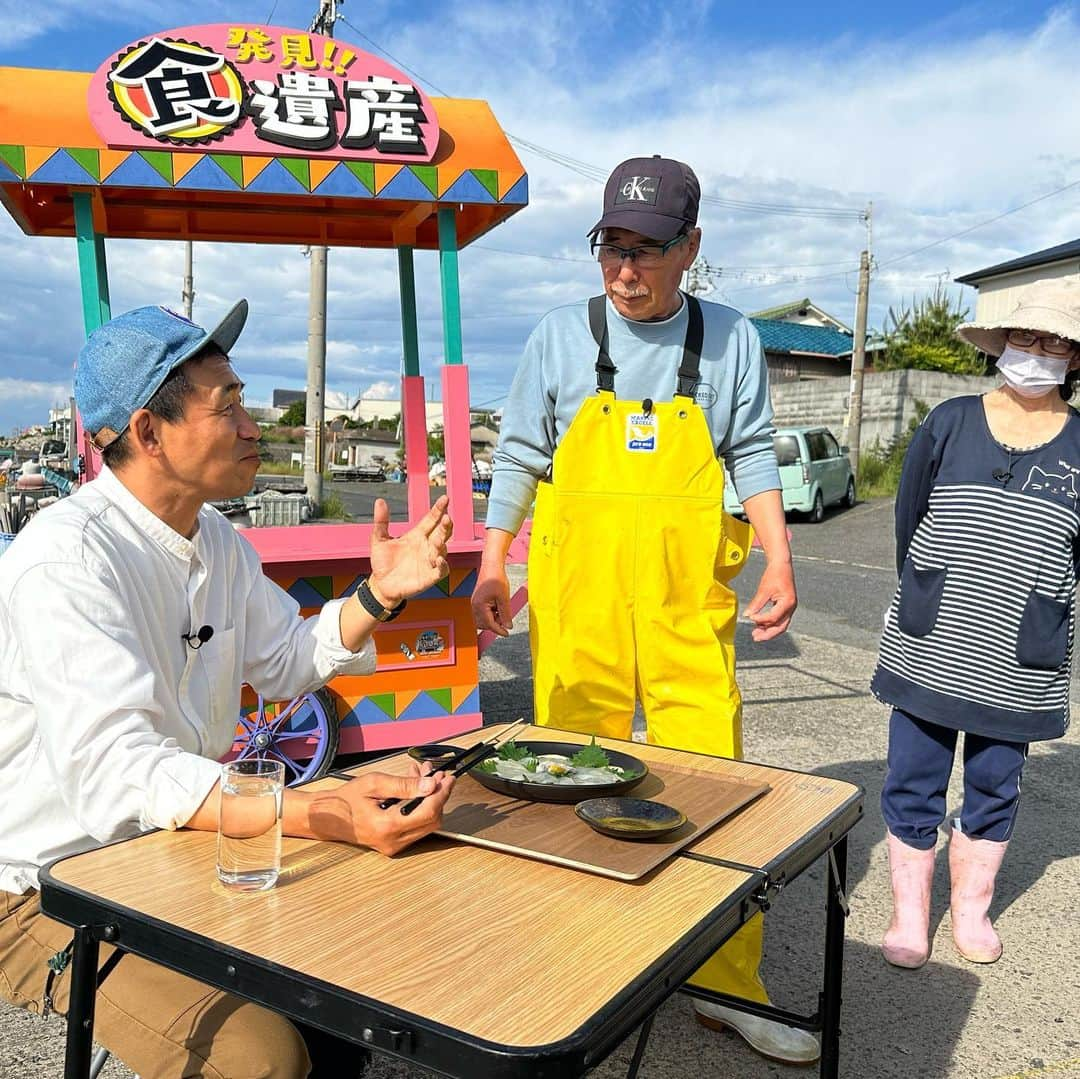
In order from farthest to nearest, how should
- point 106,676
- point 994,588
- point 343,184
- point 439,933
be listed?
point 343,184 < point 994,588 < point 106,676 < point 439,933

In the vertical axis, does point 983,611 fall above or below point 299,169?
below

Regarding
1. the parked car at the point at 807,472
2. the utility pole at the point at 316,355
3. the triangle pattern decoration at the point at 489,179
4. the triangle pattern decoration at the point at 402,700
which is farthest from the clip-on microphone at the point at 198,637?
the parked car at the point at 807,472

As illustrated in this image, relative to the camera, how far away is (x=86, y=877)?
58.7 inches

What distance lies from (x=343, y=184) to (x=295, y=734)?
89.3 inches

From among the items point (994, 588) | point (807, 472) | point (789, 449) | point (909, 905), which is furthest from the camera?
point (789, 449)

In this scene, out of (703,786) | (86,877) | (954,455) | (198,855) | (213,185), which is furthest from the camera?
(213,185)

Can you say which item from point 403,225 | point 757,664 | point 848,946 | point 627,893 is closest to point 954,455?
point 848,946

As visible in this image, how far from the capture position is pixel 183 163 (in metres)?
4.07

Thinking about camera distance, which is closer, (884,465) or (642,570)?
(642,570)

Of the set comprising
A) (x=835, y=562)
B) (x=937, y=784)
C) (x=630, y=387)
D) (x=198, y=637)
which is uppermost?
(x=630, y=387)

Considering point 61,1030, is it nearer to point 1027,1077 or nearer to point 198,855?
point 198,855

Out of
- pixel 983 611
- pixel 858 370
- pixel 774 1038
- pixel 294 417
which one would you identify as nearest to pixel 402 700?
pixel 774 1038

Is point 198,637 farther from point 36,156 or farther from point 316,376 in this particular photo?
point 316,376

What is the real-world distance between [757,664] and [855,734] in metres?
1.77
